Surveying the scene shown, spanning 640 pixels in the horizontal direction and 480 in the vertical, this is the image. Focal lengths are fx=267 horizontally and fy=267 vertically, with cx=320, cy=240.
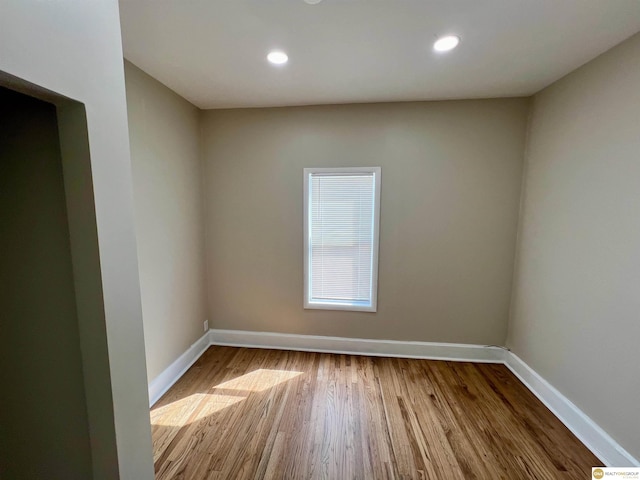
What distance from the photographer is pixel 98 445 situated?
0.96 meters

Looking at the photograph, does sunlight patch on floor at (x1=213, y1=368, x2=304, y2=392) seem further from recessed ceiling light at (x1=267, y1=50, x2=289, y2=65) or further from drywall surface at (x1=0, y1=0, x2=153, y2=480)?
recessed ceiling light at (x1=267, y1=50, x2=289, y2=65)

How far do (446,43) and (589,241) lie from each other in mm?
1590

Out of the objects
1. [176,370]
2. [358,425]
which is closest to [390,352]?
[358,425]

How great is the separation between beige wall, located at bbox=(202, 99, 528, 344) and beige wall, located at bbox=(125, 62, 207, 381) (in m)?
0.22

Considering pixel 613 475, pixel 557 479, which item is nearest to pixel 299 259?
pixel 557 479

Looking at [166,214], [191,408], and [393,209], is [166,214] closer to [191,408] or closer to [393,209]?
[191,408]

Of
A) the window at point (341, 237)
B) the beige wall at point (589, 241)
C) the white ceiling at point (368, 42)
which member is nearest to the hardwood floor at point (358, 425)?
the beige wall at point (589, 241)

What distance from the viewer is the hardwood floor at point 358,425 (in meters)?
1.58

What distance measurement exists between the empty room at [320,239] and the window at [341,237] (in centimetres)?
2

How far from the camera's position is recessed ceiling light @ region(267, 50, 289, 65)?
171cm

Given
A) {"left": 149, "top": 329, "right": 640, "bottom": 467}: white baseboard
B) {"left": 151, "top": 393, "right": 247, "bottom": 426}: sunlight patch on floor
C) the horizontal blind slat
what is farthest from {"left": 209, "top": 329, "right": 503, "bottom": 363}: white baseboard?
{"left": 151, "top": 393, "right": 247, "bottom": 426}: sunlight patch on floor

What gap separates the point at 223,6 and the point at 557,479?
3.10 metres

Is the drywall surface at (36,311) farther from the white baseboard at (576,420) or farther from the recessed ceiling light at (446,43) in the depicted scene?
the white baseboard at (576,420)

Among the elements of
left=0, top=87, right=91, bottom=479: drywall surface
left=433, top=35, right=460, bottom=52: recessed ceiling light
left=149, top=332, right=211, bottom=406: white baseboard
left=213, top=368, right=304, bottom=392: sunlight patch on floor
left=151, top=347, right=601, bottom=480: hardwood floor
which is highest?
left=433, top=35, right=460, bottom=52: recessed ceiling light
